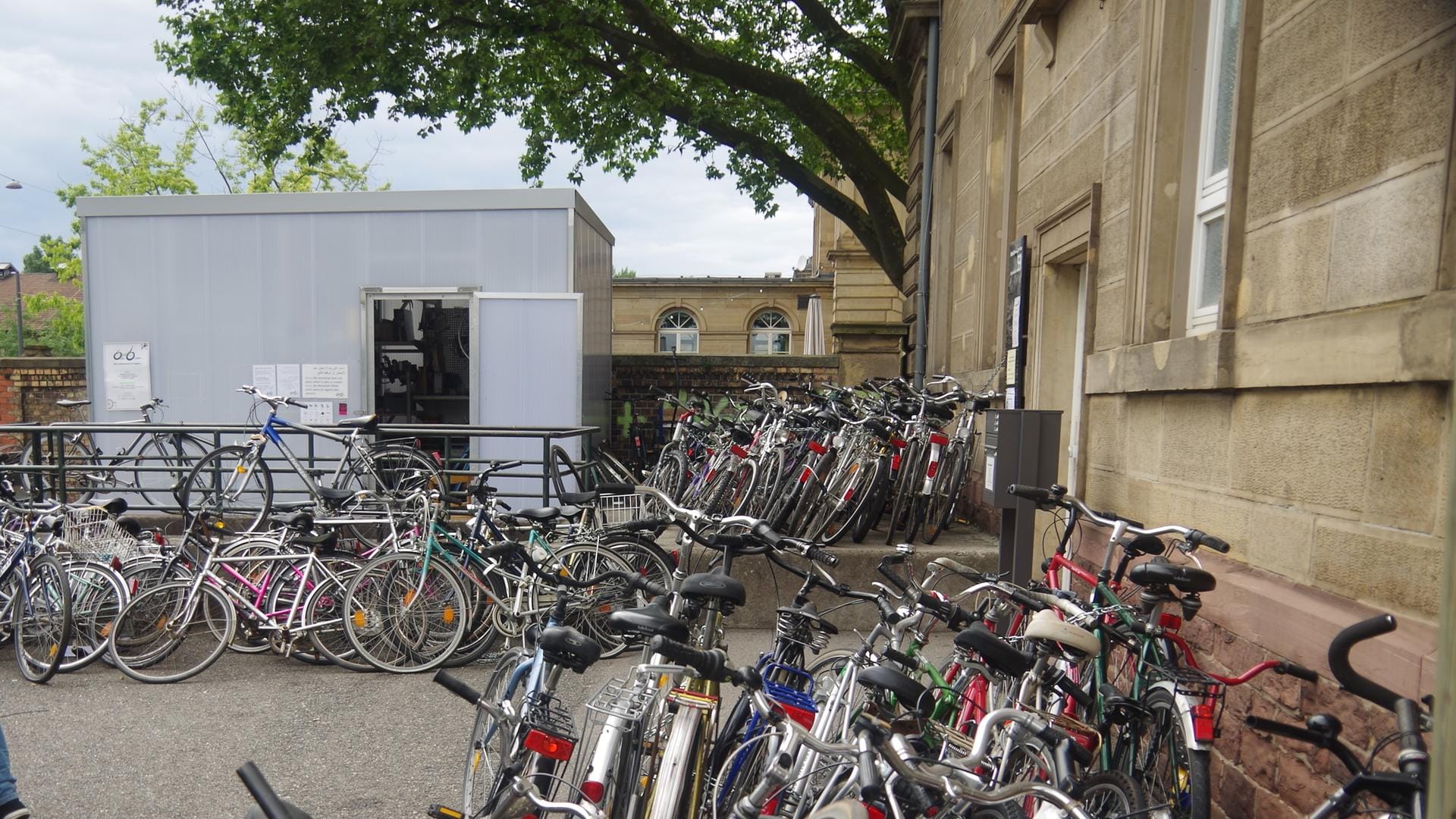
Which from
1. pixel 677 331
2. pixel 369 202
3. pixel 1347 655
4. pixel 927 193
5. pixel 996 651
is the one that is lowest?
pixel 996 651

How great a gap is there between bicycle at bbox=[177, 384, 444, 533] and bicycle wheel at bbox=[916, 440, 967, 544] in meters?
3.64

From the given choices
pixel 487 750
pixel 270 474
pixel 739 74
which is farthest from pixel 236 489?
pixel 739 74

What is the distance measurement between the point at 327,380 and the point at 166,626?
4.46 meters

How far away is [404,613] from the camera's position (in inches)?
212

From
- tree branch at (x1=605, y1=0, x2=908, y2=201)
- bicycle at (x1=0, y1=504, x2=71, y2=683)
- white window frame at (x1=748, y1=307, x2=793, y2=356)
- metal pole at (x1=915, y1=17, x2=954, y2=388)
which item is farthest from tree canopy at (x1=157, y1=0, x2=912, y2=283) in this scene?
white window frame at (x1=748, y1=307, x2=793, y2=356)

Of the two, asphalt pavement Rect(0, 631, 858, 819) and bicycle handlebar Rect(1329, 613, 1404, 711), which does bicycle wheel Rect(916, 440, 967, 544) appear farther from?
bicycle handlebar Rect(1329, 613, 1404, 711)

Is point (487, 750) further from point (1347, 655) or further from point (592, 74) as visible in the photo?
point (592, 74)

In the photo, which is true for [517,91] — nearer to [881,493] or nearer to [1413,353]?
[881,493]

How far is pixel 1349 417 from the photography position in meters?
2.65

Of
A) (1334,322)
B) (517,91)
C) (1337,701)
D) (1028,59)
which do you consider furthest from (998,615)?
(517,91)

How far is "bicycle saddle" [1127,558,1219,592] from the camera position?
2.76 m

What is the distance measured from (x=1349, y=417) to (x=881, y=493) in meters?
3.77

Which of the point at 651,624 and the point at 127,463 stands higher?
the point at 651,624

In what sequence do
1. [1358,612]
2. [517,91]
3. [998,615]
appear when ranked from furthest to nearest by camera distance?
[517,91], [998,615], [1358,612]
